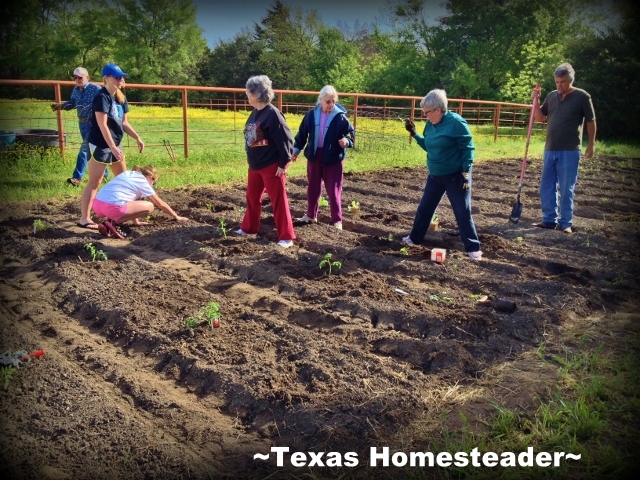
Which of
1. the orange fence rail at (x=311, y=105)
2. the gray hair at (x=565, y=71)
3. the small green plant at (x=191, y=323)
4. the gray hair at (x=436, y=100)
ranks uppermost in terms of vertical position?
the orange fence rail at (x=311, y=105)

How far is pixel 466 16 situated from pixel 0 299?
34712 mm

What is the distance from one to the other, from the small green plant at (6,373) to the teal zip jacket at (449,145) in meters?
4.12

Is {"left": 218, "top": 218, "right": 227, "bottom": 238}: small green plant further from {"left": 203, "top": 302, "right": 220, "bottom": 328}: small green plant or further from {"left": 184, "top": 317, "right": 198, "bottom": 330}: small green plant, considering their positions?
{"left": 184, "top": 317, "right": 198, "bottom": 330}: small green plant

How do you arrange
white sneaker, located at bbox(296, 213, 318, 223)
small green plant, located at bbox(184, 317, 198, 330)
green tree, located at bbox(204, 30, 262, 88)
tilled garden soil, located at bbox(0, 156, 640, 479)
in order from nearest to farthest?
tilled garden soil, located at bbox(0, 156, 640, 479) < small green plant, located at bbox(184, 317, 198, 330) < white sneaker, located at bbox(296, 213, 318, 223) < green tree, located at bbox(204, 30, 262, 88)

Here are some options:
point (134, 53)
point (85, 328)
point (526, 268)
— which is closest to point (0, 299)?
point (85, 328)

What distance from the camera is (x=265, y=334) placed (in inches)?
161

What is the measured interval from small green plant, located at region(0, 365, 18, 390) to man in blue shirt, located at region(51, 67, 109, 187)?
16.0 feet

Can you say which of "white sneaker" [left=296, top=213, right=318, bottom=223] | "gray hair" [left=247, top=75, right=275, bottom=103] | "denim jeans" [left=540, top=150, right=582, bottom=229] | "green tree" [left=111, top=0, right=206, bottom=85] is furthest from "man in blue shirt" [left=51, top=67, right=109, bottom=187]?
"green tree" [left=111, top=0, right=206, bottom=85]

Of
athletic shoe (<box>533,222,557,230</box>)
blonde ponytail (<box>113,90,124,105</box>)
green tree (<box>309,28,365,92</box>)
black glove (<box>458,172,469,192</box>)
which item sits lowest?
athletic shoe (<box>533,222,557,230</box>)

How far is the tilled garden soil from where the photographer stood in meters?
2.91

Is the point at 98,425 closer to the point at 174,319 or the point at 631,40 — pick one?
the point at 174,319

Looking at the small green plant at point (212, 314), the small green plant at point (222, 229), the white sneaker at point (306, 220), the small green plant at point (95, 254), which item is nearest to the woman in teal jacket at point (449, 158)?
the white sneaker at point (306, 220)

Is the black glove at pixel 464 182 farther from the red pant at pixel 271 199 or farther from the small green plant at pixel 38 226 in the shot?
the small green plant at pixel 38 226

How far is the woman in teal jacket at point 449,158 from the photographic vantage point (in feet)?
18.0
